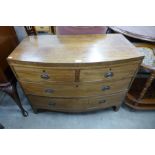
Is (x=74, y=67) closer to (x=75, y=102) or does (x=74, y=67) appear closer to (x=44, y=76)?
(x=44, y=76)

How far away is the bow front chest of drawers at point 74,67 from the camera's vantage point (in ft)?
2.92

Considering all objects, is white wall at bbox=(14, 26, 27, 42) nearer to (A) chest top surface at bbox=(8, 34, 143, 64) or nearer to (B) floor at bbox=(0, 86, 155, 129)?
(A) chest top surface at bbox=(8, 34, 143, 64)

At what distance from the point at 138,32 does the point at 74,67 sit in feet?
2.60

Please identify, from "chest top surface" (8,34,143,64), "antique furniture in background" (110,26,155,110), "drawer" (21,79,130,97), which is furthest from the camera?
"antique furniture in background" (110,26,155,110)

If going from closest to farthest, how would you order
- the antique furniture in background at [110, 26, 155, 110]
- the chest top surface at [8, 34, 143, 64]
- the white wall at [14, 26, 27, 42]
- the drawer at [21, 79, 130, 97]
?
the chest top surface at [8, 34, 143, 64] → the drawer at [21, 79, 130, 97] → the antique furniture in background at [110, 26, 155, 110] → the white wall at [14, 26, 27, 42]

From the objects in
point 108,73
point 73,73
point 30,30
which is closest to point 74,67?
point 73,73

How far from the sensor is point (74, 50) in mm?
979

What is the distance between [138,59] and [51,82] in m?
0.69

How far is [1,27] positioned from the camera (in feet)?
3.45

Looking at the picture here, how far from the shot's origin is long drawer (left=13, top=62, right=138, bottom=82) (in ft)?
3.03

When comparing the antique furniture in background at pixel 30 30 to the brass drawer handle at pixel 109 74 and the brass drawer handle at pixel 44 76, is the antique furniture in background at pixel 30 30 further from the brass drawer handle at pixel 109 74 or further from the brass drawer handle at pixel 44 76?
the brass drawer handle at pixel 109 74

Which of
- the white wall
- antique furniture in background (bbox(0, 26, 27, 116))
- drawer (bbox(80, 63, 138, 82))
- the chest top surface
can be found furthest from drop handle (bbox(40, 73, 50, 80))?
the white wall
